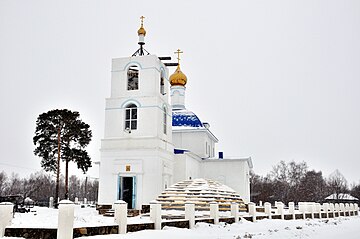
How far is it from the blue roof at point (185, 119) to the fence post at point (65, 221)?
23.3m

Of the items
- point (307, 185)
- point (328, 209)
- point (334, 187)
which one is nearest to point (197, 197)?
point (328, 209)

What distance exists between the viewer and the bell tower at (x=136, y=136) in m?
23.7

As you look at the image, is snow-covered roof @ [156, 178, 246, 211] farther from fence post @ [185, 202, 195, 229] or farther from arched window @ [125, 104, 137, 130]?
arched window @ [125, 104, 137, 130]

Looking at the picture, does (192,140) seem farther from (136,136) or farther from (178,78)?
(136,136)

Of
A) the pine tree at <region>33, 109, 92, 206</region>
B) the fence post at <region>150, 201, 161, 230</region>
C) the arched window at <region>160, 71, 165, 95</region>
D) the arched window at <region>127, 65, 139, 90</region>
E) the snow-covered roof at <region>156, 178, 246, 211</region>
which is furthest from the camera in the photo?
the pine tree at <region>33, 109, 92, 206</region>

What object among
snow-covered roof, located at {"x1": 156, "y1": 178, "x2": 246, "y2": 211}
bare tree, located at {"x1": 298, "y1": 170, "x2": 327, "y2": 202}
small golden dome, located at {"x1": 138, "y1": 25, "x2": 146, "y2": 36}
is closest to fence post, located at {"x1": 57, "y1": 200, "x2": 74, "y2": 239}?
snow-covered roof, located at {"x1": 156, "y1": 178, "x2": 246, "y2": 211}

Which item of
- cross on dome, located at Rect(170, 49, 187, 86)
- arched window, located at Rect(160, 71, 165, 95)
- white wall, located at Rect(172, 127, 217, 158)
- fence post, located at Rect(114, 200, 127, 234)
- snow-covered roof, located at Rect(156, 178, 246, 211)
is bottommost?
fence post, located at Rect(114, 200, 127, 234)

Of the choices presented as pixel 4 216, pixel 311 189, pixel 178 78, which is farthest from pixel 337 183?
pixel 4 216

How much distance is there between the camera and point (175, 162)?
27141 mm

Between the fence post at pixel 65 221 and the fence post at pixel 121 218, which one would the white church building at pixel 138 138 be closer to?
the fence post at pixel 121 218

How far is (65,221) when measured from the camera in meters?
10.5

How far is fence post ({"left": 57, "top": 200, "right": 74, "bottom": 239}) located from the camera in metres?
10.4

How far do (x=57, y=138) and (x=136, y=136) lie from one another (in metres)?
9.32

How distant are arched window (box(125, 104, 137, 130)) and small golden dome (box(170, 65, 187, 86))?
40.5 feet
